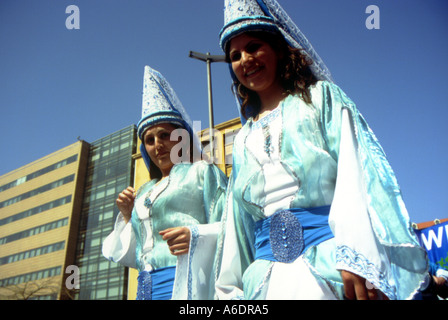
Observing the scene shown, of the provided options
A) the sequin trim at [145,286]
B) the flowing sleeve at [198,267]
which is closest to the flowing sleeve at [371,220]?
the flowing sleeve at [198,267]

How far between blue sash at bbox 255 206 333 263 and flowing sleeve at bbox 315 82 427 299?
137mm

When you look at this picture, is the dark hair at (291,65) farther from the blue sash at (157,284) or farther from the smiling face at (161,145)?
the blue sash at (157,284)

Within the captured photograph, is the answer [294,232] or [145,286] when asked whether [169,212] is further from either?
[294,232]

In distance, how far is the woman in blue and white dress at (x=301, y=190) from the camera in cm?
123

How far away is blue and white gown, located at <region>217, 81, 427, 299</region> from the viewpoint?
1.23 m

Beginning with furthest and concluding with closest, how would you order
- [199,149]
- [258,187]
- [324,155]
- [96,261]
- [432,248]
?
[96,261]
[432,248]
[199,149]
[258,187]
[324,155]

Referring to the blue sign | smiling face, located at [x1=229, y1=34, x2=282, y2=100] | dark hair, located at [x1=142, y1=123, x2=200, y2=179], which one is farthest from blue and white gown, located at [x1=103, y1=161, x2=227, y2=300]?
the blue sign

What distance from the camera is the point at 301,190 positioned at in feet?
5.06

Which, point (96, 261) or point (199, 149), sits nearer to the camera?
point (199, 149)

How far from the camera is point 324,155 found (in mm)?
1571

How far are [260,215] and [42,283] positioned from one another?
4111 cm
